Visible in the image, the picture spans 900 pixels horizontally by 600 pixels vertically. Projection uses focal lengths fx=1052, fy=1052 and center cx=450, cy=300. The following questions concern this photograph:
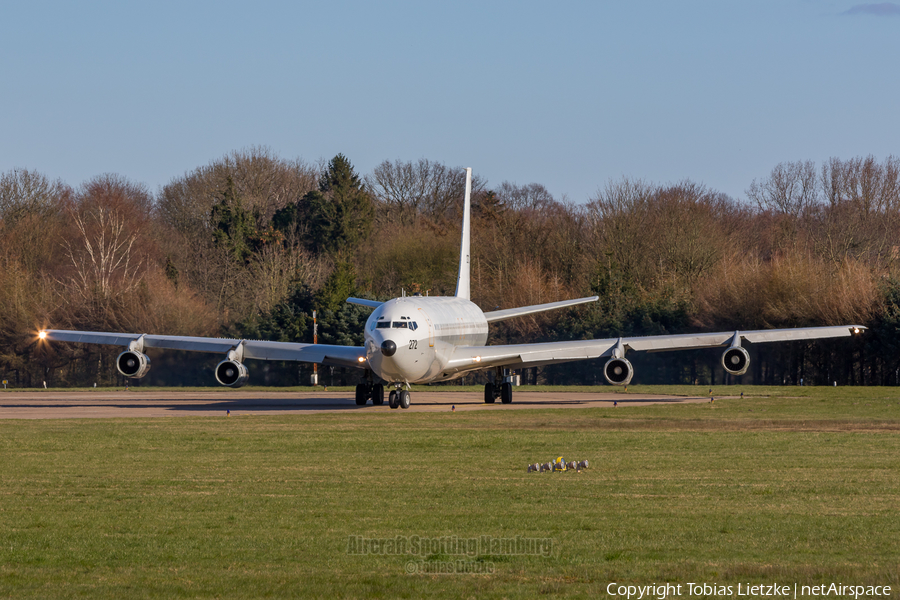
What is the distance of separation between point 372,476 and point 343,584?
8.62 m

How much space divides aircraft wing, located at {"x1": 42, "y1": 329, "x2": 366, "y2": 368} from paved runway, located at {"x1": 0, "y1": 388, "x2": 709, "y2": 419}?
1965mm

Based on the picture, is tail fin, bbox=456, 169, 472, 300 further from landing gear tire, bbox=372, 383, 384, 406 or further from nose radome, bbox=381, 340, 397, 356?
nose radome, bbox=381, 340, 397, 356

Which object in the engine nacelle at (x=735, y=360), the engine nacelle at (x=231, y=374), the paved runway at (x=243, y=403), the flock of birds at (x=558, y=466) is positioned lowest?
the flock of birds at (x=558, y=466)

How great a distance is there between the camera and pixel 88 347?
2766 inches

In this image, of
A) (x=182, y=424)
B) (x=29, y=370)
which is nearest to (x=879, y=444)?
(x=182, y=424)

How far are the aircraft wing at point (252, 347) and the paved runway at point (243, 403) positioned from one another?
1.96 meters

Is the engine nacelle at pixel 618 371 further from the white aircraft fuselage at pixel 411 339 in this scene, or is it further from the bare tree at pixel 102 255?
the bare tree at pixel 102 255

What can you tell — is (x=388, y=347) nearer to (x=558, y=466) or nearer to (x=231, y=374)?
(x=231, y=374)

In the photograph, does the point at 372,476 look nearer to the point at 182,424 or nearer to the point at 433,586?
the point at 433,586

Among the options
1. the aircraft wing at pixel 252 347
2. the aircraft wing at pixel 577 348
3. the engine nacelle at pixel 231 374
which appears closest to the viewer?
the engine nacelle at pixel 231 374

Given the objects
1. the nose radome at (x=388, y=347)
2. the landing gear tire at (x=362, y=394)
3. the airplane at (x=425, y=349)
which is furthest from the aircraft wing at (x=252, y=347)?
the nose radome at (x=388, y=347)

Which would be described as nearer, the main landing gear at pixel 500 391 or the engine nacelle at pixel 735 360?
the engine nacelle at pixel 735 360

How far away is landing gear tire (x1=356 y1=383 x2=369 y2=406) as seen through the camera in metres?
41.2

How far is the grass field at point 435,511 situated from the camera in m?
10.8
